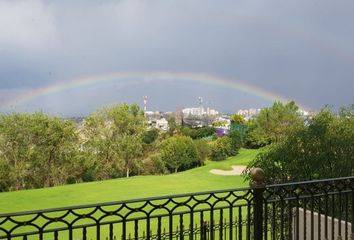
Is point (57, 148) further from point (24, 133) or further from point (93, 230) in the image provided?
point (93, 230)

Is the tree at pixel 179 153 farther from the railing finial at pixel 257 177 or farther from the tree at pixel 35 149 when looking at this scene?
the railing finial at pixel 257 177

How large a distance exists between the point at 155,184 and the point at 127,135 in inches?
545

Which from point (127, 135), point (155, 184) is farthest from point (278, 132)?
point (155, 184)

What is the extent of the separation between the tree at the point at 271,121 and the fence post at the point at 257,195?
46582mm

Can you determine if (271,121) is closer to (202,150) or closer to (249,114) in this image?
(202,150)

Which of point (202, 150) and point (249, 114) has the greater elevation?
point (249, 114)

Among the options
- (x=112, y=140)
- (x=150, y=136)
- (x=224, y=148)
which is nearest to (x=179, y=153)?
(x=224, y=148)

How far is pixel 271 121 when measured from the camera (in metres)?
51.2

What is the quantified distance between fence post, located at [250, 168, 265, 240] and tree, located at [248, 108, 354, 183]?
23.6 ft

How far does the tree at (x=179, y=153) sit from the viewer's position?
44.6m

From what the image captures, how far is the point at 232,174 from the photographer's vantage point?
38312 millimetres

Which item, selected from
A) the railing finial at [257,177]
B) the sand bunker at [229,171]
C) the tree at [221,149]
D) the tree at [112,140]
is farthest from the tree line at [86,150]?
the railing finial at [257,177]

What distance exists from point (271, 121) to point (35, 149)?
2853 centimetres

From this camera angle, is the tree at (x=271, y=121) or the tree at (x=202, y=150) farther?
the tree at (x=271, y=121)
